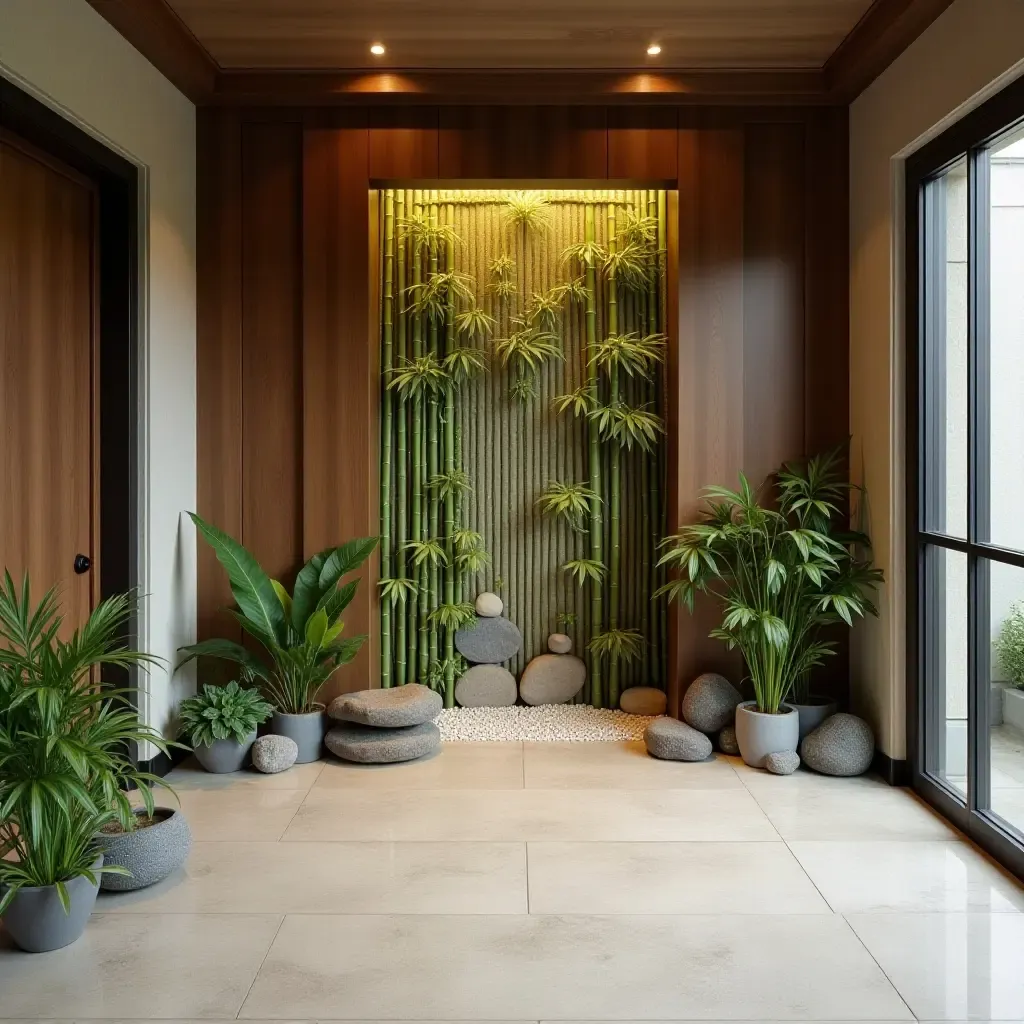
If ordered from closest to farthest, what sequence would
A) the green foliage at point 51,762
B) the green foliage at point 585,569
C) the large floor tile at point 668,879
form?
the green foliage at point 51,762, the large floor tile at point 668,879, the green foliage at point 585,569

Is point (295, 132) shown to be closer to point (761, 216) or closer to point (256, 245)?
point (256, 245)

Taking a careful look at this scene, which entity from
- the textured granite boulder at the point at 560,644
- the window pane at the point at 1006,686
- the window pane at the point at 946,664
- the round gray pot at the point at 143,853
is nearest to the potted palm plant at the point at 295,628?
the textured granite boulder at the point at 560,644

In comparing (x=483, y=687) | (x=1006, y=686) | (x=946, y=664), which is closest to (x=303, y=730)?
(x=483, y=687)

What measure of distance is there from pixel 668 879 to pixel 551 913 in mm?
439

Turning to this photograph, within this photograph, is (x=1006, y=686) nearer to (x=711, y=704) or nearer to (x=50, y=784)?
(x=711, y=704)

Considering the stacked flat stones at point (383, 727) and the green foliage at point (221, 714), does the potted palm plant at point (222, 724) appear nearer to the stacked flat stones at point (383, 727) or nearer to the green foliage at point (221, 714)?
the green foliage at point (221, 714)

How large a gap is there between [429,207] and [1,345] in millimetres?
2436

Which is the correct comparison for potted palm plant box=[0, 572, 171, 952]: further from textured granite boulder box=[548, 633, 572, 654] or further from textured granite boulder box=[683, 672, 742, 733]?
textured granite boulder box=[548, 633, 572, 654]

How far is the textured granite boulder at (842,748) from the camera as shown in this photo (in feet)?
13.3

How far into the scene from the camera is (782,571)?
3.96 metres

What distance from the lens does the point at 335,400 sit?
4.55 meters

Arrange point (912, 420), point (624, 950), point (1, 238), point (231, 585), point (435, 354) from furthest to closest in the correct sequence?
point (435, 354) → point (231, 585) → point (912, 420) → point (1, 238) → point (624, 950)

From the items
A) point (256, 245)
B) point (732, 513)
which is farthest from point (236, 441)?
point (732, 513)

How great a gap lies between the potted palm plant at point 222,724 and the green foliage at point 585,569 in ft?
5.52
